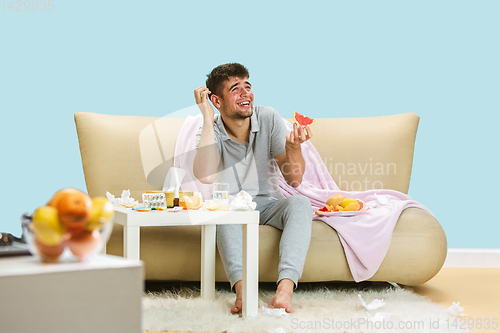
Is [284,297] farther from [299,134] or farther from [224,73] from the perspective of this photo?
[224,73]

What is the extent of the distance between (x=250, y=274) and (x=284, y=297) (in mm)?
160

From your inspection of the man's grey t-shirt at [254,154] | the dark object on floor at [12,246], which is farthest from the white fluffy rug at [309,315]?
the dark object on floor at [12,246]

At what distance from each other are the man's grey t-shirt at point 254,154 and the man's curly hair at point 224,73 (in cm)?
17

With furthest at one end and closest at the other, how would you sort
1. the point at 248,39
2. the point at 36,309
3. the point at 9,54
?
1. the point at 248,39
2. the point at 9,54
3. the point at 36,309

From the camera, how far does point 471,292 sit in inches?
99.7

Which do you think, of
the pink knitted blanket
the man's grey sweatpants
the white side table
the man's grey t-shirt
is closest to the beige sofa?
the pink knitted blanket

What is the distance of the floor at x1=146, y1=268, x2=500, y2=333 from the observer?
1967 mm

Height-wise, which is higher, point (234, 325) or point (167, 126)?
point (167, 126)

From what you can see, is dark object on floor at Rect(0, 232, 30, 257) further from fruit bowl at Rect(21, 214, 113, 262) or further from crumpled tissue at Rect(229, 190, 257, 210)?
crumpled tissue at Rect(229, 190, 257, 210)

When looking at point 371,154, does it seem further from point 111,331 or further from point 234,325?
point 111,331

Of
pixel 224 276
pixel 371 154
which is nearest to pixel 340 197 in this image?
pixel 371 154

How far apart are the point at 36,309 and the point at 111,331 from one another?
4.6 inches

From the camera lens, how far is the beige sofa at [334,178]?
2320 mm

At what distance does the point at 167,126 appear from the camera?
9.35 ft
